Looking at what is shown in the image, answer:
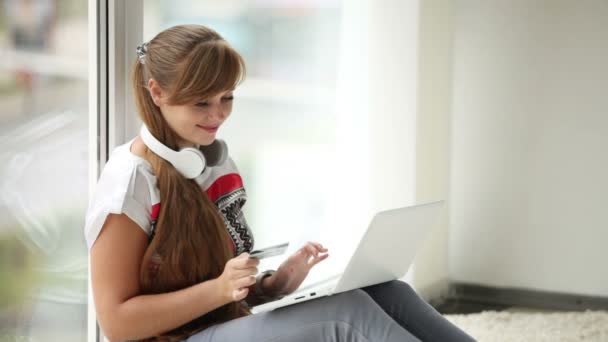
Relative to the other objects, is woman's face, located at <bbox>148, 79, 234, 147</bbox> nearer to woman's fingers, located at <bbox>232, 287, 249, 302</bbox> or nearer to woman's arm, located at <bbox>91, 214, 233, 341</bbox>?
woman's arm, located at <bbox>91, 214, 233, 341</bbox>

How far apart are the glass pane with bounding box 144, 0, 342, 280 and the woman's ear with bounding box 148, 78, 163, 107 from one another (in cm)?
98

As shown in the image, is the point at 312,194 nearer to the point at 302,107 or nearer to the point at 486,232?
the point at 302,107

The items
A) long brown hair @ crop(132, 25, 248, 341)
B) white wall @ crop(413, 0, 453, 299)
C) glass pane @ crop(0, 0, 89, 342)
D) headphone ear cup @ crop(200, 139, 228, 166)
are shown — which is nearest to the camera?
long brown hair @ crop(132, 25, 248, 341)

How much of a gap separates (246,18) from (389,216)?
1550mm

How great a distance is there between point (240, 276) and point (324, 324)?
16 cm

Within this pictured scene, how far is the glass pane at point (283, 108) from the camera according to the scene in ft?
8.71

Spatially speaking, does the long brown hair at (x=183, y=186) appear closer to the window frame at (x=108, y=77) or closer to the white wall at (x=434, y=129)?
the window frame at (x=108, y=77)

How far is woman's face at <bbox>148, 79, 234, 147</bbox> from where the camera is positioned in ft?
4.70

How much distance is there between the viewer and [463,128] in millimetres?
3598

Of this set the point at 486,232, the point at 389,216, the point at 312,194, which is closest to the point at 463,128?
the point at 486,232

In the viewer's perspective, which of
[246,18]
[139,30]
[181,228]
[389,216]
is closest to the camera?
[389,216]

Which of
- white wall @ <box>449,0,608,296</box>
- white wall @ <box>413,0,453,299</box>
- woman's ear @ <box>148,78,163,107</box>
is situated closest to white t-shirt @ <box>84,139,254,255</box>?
woman's ear @ <box>148,78,163,107</box>

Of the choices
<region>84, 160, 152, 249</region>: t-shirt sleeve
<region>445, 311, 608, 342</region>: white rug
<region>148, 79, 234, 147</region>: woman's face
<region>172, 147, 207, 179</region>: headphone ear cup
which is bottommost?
<region>445, 311, 608, 342</region>: white rug

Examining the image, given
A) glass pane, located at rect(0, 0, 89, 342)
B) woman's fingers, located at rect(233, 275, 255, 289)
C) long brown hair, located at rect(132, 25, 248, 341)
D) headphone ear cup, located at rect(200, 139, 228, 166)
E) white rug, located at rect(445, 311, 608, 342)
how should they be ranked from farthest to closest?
1. white rug, located at rect(445, 311, 608, 342)
2. glass pane, located at rect(0, 0, 89, 342)
3. headphone ear cup, located at rect(200, 139, 228, 166)
4. long brown hair, located at rect(132, 25, 248, 341)
5. woman's fingers, located at rect(233, 275, 255, 289)
